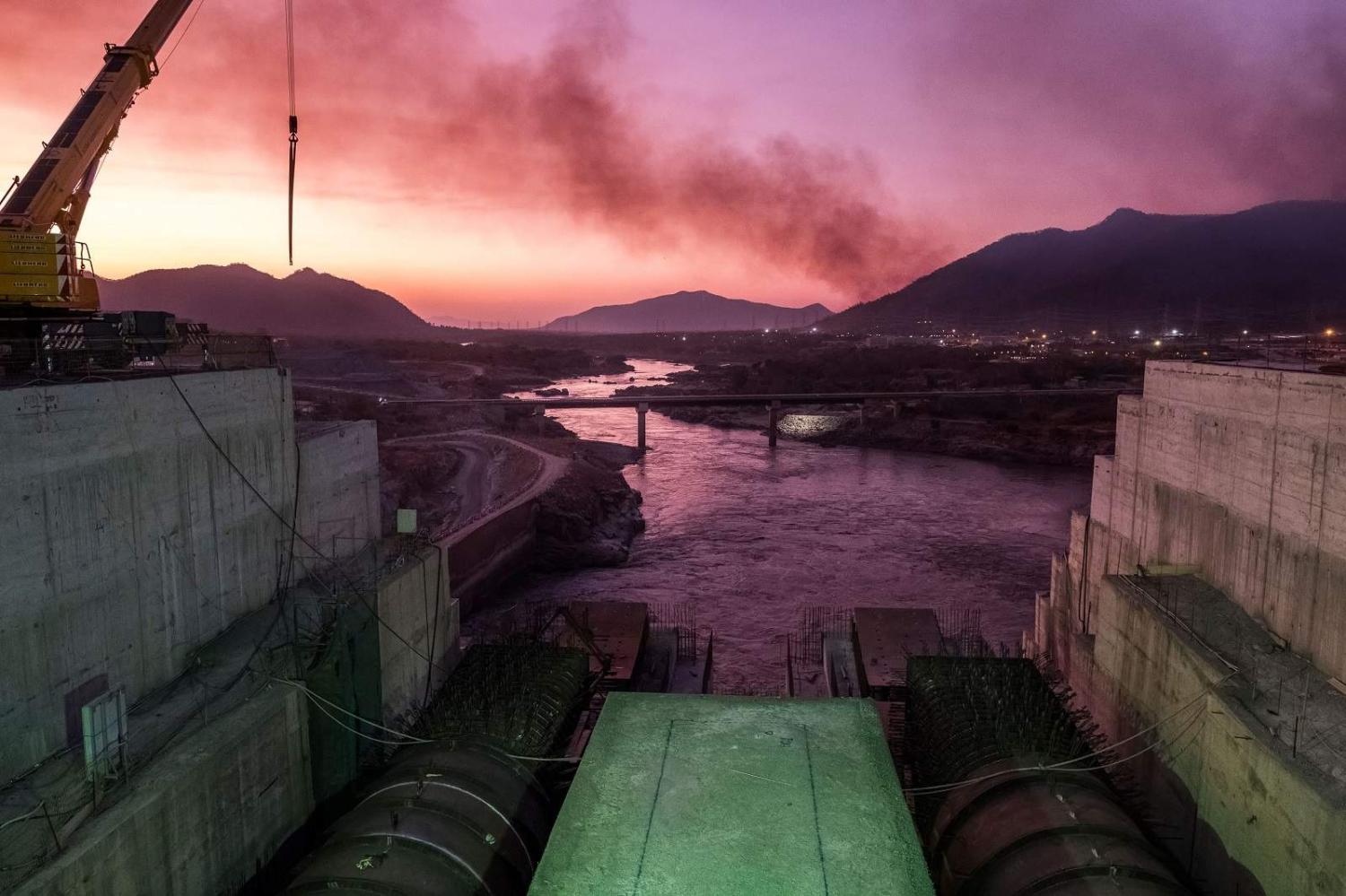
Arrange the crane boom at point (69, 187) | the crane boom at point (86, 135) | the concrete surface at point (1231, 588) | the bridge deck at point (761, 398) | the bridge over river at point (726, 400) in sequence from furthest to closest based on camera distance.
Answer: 1. the bridge deck at point (761, 398)
2. the bridge over river at point (726, 400)
3. the crane boom at point (86, 135)
4. the crane boom at point (69, 187)
5. the concrete surface at point (1231, 588)

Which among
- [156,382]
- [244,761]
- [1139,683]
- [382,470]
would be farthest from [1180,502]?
[382,470]

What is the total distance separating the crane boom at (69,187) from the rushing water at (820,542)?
2329cm

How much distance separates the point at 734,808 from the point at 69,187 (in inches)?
760

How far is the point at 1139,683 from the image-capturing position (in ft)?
59.7

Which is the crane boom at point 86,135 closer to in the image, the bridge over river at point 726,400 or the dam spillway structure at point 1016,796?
the dam spillway structure at point 1016,796

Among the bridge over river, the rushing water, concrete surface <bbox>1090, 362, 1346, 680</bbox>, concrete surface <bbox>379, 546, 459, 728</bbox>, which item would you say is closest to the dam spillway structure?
concrete surface <bbox>1090, 362, 1346, 680</bbox>

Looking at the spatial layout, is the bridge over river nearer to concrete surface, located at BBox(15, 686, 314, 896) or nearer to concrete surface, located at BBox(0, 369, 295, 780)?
concrete surface, located at BBox(0, 369, 295, 780)

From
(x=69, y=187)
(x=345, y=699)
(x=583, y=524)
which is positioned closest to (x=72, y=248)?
(x=69, y=187)

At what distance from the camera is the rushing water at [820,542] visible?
Result: 40.3m

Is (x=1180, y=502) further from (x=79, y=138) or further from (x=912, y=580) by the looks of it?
(x=79, y=138)

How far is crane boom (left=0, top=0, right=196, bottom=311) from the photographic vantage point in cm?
1614

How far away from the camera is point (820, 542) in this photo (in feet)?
170

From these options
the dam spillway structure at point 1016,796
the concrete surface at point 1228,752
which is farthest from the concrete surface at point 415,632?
the concrete surface at point 1228,752

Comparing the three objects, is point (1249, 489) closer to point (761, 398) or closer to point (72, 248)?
point (72, 248)
